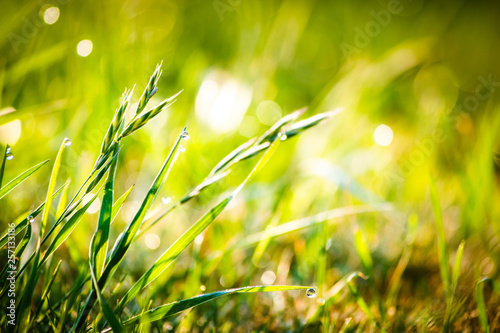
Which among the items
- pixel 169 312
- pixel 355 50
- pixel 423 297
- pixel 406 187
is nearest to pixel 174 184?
pixel 169 312

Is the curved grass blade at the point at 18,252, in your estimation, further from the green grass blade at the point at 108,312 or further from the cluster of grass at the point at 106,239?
the green grass blade at the point at 108,312

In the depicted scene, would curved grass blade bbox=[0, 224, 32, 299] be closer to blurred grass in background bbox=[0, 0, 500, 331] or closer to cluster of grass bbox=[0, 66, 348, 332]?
cluster of grass bbox=[0, 66, 348, 332]

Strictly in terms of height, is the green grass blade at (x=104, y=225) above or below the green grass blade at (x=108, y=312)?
above

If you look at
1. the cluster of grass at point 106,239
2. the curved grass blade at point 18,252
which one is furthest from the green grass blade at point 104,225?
the curved grass blade at point 18,252

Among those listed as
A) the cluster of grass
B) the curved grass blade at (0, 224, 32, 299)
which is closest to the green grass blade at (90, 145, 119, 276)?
the cluster of grass

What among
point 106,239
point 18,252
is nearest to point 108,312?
point 106,239

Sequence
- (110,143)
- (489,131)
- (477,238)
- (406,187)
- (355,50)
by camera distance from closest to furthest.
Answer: (110,143), (489,131), (477,238), (406,187), (355,50)

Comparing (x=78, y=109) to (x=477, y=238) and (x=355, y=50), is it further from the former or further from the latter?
(x=355, y=50)

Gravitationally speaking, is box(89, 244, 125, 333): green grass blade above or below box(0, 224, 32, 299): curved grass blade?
below
